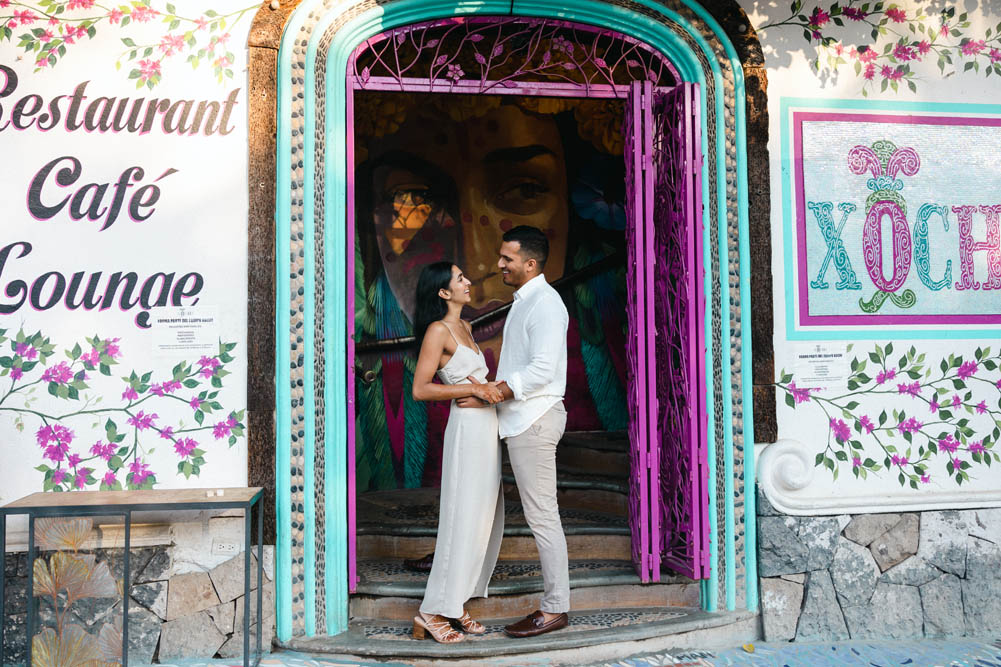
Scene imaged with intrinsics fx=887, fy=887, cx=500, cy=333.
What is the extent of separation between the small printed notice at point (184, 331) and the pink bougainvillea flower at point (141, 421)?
27cm

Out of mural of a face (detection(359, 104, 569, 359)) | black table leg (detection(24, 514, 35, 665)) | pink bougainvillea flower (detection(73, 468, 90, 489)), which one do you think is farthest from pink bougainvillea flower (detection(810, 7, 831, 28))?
black table leg (detection(24, 514, 35, 665))

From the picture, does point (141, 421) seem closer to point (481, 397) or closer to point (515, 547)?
point (481, 397)

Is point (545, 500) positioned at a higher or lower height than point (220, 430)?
lower

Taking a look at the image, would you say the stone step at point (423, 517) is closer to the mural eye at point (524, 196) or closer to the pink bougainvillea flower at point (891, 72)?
the mural eye at point (524, 196)

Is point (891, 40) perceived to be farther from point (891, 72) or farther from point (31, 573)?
point (31, 573)

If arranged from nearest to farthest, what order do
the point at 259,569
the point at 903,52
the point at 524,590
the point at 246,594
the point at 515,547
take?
the point at 246,594 → the point at 259,569 → the point at 524,590 → the point at 903,52 → the point at 515,547

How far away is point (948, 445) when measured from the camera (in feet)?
14.5

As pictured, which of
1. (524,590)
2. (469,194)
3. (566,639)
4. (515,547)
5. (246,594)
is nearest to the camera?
(246,594)

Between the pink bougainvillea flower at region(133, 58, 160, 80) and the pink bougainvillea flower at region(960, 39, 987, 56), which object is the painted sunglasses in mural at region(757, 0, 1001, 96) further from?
the pink bougainvillea flower at region(133, 58, 160, 80)

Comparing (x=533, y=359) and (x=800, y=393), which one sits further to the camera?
(x=800, y=393)

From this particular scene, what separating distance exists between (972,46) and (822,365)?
1850 millimetres

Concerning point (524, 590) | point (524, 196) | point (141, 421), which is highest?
point (524, 196)

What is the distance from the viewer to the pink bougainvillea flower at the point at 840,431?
4336mm

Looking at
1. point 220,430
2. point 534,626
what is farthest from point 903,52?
point 220,430
